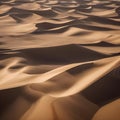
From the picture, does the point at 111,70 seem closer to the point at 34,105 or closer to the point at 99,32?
the point at 34,105

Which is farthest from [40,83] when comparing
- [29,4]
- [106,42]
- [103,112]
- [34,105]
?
[29,4]

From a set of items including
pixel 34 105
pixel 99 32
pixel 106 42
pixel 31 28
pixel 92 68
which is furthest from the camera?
pixel 31 28

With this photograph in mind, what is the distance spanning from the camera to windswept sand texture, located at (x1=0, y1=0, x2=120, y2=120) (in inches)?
60.5

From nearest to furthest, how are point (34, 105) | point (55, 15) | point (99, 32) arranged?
point (34, 105), point (99, 32), point (55, 15)

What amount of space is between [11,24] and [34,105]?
3.10 m

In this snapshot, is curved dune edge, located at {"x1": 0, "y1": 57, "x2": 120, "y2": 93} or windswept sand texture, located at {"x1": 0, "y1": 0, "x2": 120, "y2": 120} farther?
curved dune edge, located at {"x1": 0, "y1": 57, "x2": 120, "y2": 93}

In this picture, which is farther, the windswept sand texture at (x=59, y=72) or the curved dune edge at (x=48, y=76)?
the curved dune edge at (x=48, y=76)

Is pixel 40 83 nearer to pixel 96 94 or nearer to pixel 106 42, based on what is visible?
pixel 96 94

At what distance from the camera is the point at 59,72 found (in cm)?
203

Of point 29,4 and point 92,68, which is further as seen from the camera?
point 29,4

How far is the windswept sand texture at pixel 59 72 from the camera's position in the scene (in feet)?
5.04

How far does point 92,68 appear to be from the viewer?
2.14m

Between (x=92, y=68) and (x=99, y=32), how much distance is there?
5.51 feet

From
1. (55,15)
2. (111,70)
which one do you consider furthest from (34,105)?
(55,15)
